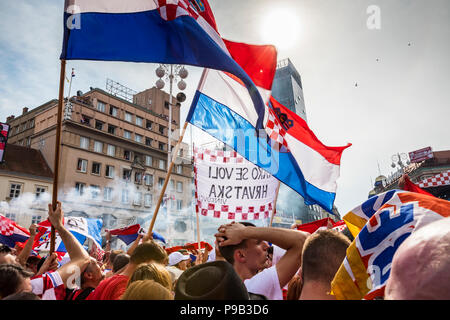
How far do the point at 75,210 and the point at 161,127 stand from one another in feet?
63.1

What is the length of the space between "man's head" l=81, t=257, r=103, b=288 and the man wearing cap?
56.6 inches

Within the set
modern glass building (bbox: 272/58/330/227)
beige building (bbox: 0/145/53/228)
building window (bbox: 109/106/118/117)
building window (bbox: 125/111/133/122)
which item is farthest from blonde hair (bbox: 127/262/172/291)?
modern glass building (bbox: 272/58/330/227)

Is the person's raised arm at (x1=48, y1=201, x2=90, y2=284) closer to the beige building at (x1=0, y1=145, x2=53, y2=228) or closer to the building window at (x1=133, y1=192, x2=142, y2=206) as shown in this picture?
the beige building at (x1=0, y1=145, x2=53, y2=228)

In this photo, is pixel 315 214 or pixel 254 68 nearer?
pixel 254 68

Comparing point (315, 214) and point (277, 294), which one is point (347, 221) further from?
point (315, 214)

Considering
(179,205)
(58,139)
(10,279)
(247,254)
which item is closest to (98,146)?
(179,205)

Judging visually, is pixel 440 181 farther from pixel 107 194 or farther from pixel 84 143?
pixel 84 143

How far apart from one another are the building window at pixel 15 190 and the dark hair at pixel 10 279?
3418cm

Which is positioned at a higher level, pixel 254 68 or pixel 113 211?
pixel 254 68

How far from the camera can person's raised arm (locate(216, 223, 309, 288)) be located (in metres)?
2.18

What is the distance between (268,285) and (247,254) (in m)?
0.50
